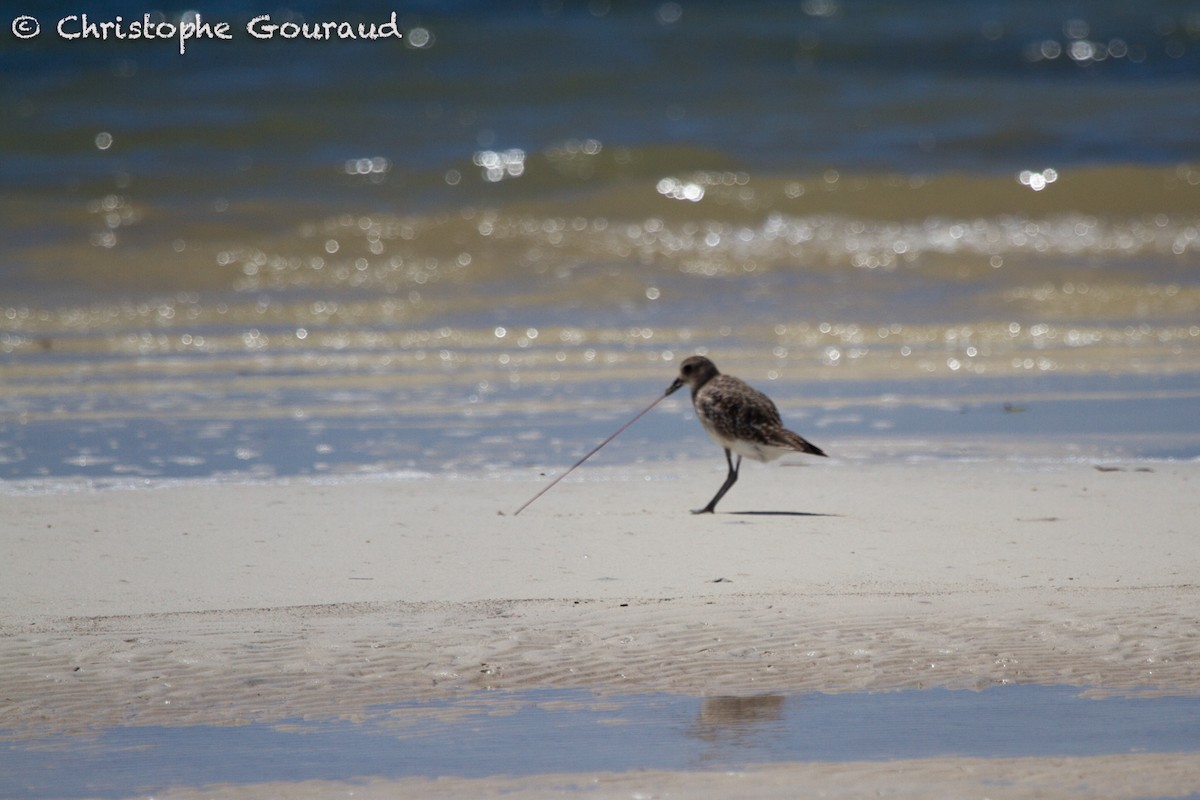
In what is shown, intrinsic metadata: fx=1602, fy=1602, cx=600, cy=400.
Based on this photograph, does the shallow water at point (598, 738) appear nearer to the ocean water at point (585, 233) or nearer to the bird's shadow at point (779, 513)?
the bird's shadow at point (779, 513)

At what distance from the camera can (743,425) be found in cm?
604

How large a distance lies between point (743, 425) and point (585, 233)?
947 cm

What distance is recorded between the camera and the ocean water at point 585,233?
796 cm

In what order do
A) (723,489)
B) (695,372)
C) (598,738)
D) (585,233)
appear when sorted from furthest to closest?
(585,233) < (695,372) < (723,489) < (598,738)

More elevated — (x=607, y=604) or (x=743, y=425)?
(x=743, y=425)

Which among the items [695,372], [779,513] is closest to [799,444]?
[779,513]

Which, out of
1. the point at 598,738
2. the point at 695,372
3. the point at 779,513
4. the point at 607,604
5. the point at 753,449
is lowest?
the point at 598,738

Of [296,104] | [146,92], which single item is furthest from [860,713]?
[146,92]

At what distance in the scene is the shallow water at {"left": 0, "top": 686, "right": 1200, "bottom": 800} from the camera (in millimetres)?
3189

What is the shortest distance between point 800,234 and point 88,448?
31.0ft

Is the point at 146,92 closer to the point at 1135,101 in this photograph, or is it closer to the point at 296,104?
the point at 296,104

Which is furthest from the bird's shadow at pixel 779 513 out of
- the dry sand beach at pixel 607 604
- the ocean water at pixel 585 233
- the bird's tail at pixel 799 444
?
the ocean water at pixel 585 233

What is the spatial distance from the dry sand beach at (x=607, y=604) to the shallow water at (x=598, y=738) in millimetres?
65

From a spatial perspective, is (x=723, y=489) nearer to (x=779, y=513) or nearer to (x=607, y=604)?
(x=779, y=513)
